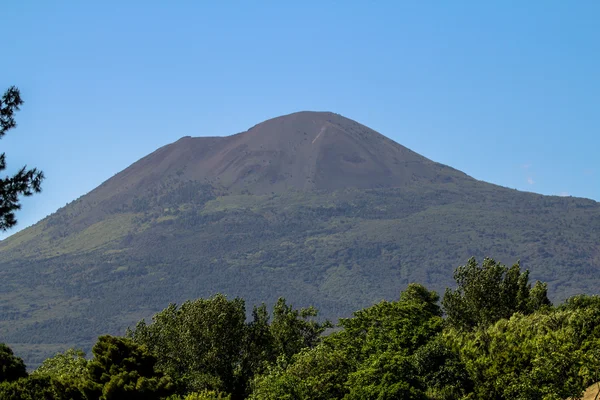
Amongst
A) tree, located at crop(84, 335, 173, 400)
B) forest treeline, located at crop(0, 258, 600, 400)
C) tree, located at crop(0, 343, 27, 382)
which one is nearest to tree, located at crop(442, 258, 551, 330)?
forest treeline, located at crop(0, 258, 600, 400)

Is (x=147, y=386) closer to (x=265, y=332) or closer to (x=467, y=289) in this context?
(x=265, y=332)

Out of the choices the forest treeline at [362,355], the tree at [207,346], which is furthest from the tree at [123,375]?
the tree at [207,346]

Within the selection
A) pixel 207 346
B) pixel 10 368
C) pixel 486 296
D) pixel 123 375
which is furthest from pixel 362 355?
pixel 10 368

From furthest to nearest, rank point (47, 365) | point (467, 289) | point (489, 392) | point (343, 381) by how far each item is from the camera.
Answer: point (47, 365) < point (467, 289) < point (343, 381) < point (489, 392)

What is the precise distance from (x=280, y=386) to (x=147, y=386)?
891 cm

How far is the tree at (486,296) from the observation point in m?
76.6

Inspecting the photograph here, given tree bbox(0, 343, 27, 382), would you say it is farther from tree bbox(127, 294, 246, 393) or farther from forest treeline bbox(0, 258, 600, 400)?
tree bbox(127, 294, 246, 393)

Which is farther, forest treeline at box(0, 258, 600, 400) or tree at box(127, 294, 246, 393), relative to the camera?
tree at box(127, 294, 246, 393)

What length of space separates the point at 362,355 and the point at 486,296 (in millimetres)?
14075

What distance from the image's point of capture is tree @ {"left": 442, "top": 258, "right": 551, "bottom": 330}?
3014 inches

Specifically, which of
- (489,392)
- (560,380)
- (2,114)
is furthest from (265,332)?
(2,114)

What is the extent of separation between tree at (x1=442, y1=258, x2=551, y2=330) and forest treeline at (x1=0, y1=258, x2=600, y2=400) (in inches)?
3.3

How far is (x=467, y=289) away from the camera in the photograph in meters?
77.4

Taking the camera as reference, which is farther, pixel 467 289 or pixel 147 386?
pixel 467 289
